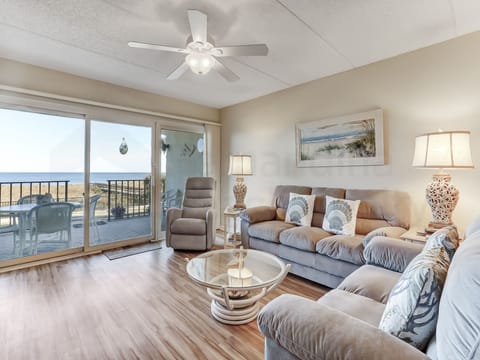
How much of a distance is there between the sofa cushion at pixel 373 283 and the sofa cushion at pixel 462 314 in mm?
750

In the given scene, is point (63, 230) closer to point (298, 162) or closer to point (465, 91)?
point (298, 162)

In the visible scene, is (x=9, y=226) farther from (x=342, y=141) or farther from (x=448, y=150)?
(x=448, y=150)

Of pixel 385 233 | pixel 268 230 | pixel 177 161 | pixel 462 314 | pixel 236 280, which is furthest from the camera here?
pixel 177 161

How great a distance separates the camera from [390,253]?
1.81 metres

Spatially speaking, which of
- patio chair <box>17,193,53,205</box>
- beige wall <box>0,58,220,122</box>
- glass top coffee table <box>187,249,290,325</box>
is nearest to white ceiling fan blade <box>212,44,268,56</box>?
glass top coffee table <box>187,249,290,325</box>

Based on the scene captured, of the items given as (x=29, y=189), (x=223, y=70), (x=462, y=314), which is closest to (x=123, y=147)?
(x=29, y=189)

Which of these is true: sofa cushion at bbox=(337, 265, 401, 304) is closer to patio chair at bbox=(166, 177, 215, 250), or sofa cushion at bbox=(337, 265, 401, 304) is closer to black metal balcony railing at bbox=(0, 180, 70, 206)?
patio chair at bbox=(166, 177, 215, 250)

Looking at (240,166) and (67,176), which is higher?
(240,166)

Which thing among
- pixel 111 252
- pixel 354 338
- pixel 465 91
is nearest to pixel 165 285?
pixel 111 252

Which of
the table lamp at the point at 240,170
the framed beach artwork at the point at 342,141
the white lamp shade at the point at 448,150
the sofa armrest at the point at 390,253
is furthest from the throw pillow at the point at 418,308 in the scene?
the table lamp at the point at 240,170

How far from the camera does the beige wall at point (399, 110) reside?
237 cm

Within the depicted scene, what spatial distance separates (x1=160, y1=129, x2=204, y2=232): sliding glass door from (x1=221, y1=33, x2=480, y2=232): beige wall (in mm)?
1442

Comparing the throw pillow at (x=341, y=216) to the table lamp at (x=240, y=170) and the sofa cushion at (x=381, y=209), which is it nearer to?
the sofa cushion at (x=381, y=209)

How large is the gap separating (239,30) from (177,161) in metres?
2.73
